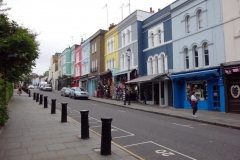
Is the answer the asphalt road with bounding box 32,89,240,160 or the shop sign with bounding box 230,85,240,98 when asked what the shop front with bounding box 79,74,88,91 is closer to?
the shop sign with bounding box 230,85,240,98

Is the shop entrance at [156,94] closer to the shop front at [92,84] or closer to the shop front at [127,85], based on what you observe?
the shop front at [127,85]

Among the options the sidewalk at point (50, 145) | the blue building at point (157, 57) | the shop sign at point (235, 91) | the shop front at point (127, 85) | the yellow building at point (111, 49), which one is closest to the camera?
the sidewalk at point (50, 145)

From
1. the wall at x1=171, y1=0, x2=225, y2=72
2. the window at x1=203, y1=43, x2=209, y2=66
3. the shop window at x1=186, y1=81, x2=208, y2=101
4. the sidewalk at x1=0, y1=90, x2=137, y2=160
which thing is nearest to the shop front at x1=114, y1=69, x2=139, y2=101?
the wall at x1=171, y1=0, x2=225, y2=72

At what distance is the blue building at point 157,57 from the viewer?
779 inches

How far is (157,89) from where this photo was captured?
21.5m

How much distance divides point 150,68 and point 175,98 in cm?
504

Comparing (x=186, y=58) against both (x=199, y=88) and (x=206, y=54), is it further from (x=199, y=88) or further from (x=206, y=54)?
(x=199, y=88)

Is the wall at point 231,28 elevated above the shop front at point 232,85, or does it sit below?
above

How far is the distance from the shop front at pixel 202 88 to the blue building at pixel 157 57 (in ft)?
3.49

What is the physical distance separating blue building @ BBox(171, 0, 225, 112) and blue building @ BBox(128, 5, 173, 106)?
875 millimetres

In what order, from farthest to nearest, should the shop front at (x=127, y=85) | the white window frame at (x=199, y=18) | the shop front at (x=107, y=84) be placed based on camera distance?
the shop front at (x=107, y=84) < the shop front at (x=127, y=85) < the white window frame at (x=199, y=18)

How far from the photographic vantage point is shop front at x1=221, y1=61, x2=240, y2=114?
1391 cm

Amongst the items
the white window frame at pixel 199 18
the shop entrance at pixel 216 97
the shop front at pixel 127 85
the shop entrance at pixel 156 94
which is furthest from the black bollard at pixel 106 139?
the shop front at pixel 127 85

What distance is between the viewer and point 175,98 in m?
18.5
